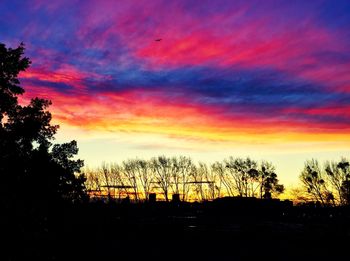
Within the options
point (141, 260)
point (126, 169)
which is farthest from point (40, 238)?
point (126, 169)

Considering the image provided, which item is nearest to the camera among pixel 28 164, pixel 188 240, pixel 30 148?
pixel 28 164

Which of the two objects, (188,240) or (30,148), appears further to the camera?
(188,240)

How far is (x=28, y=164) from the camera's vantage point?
58.7 feet

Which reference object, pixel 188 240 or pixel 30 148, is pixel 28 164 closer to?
pixel 30 148

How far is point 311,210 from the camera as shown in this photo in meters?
62.9

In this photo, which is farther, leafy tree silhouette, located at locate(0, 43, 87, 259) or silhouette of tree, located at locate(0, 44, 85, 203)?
silhouette of tree, located at locate(0, 44, 85, 203)

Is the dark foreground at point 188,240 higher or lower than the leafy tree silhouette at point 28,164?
lower

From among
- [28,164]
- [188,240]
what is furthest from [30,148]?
[188,240]

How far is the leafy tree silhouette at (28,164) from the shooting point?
10.9 m

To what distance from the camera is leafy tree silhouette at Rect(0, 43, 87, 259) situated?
35.6 feet

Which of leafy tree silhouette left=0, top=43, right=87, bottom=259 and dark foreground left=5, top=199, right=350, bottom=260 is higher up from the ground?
leafy tree silhouette left=0, top=43, right=87, bottom=259

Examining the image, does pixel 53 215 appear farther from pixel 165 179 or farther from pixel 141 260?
pixel 165 179

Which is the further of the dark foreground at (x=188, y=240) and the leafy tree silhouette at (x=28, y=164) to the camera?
the dark foreground at (x=188, y=240)

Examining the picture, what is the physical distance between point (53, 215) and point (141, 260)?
54.2 feet
